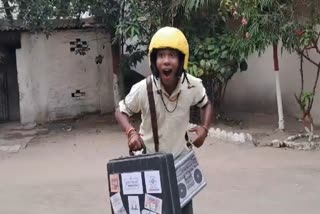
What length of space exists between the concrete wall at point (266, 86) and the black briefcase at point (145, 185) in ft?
24.0

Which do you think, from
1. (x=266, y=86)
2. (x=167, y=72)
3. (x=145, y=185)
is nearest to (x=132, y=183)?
(x=145, y=185)

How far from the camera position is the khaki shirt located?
3.09m

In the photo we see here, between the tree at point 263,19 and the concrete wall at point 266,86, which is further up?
the tree at point 263,19

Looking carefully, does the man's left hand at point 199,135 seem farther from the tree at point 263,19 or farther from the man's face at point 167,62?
the tree at point 263,19

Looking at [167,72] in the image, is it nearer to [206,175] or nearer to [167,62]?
[167,62]

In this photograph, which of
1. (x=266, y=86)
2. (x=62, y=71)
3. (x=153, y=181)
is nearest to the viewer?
(x=153, y=181)

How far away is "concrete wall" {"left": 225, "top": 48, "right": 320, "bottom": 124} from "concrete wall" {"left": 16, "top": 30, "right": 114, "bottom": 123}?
3.24 m

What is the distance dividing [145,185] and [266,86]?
8.29 metres

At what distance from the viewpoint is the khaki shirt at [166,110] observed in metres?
3.09

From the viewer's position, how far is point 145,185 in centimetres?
265

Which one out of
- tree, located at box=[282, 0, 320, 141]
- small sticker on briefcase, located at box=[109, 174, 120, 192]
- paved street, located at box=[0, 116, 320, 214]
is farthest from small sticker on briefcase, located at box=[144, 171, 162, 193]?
tree, located at box=[282, 0, 320, 141]

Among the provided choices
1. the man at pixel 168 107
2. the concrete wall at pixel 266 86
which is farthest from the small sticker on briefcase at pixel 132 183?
the concrete wall at pixel 266 86

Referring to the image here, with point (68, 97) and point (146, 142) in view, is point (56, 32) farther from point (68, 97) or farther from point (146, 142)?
point (146, 142)

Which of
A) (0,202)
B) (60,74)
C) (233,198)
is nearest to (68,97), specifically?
(60,74)
